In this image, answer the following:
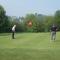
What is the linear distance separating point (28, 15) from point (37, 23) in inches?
404

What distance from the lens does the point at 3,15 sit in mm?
82375

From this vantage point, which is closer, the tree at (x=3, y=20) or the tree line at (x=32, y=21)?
the tree line at (x=32, y=21)

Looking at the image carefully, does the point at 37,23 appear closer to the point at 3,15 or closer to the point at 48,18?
the point at 48,18

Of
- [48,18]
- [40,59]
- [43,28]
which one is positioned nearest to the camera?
[40,59]

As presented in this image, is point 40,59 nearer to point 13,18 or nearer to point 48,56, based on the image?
point 48,56

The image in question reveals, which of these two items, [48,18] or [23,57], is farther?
[48,18]

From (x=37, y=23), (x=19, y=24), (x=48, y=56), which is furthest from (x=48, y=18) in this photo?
(x=48, y=56)

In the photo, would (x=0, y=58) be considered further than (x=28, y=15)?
No

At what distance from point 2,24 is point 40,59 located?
63442 millimetres

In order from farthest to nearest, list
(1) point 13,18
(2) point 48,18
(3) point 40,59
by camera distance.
A: (1) point 13,18 → (2) point 48,18 → (3) point 40,59

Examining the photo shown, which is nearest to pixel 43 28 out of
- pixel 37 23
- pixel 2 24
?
pixel 37 23

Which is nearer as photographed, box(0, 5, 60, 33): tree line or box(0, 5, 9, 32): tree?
box(0, 5, 60, 33): tree line

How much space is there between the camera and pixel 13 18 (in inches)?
3364

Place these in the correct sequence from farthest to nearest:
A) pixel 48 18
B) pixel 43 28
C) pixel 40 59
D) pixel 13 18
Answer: pixel 13 18 < pixel 48 18 < pixel 43 28 < pixel 40 59
